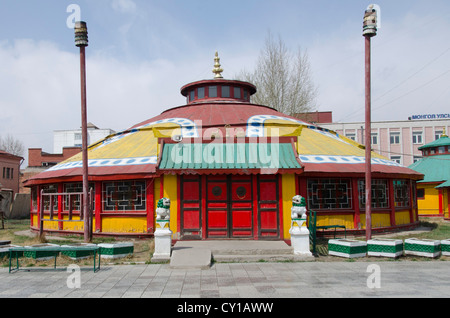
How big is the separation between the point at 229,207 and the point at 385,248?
4.83 metres

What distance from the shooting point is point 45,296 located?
23.7 feet

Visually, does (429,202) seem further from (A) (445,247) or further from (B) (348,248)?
(B) (348,248)

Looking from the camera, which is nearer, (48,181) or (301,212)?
(301,212)

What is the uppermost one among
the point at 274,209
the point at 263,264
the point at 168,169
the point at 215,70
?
the point at 215,70

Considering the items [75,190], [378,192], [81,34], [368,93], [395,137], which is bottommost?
[378,192]

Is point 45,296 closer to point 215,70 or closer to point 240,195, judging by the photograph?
point 240,195

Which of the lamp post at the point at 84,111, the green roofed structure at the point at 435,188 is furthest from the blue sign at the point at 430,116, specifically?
the lamp post at the point at 84,111

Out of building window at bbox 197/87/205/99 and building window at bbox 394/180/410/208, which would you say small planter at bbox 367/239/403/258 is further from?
building window at bbox 197/87/205/99

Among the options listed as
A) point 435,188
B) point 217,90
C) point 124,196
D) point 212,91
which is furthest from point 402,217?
point 124,196

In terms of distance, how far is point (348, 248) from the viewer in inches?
426

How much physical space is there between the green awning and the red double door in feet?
1.67

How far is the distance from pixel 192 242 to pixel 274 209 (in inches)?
110

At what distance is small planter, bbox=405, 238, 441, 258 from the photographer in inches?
428

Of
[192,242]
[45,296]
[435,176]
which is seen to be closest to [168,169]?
[192,242]
